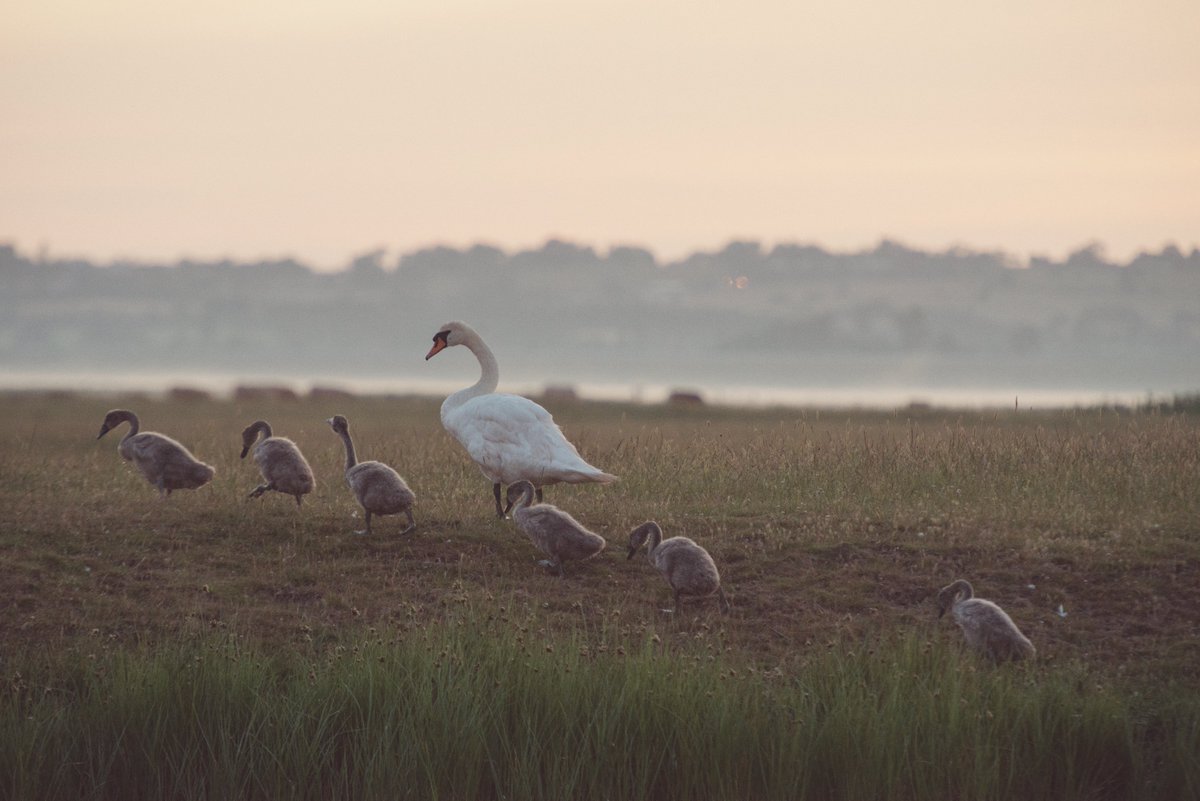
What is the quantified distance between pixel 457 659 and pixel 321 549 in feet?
13.1

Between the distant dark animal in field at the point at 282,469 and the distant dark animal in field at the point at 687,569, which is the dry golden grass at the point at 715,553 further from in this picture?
the distant dark animal in field at the point at 282,469

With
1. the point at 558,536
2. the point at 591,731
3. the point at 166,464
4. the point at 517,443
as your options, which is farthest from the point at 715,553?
the point at 166,464

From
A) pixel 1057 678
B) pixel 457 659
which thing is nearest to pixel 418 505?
pixel 457 659

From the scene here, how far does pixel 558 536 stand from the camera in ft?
40.5

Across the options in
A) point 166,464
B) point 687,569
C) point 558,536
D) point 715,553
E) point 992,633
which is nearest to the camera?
point 992,633

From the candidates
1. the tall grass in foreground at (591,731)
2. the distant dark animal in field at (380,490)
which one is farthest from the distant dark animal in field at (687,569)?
the distant dark animal in field at (380,490)

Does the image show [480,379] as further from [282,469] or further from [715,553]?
[715,553]

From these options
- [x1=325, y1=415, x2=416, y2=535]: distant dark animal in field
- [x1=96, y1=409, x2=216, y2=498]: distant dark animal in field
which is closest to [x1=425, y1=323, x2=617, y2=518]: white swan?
[x1=325, y1=415, x2=416, y2=535]: distant dark animal in field

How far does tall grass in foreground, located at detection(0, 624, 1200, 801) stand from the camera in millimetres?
8914

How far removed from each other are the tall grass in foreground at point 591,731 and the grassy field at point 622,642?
0.03 metres

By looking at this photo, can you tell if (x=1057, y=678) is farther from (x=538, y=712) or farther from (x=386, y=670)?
(x=386, y=670)

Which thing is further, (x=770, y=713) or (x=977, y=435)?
(x=977, y=435)

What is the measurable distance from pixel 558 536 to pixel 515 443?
218cm

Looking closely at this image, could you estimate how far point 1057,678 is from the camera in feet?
31.1
